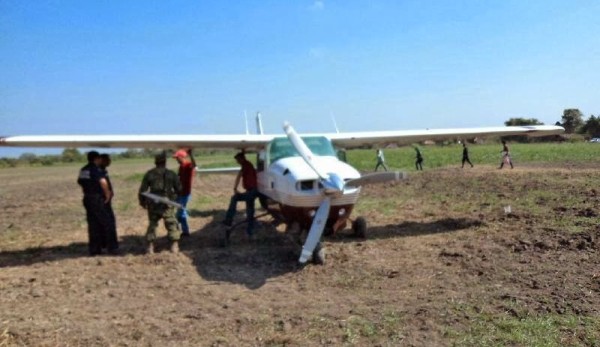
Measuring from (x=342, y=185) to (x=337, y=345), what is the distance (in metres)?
3.45

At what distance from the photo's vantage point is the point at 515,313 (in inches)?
205

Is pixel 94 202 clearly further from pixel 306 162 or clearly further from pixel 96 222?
pixel 306 162

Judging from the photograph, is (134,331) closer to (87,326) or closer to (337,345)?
(87,326)

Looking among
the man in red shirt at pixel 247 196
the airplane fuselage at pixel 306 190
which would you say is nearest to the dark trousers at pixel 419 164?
the man in red shirt at pixel 247 196

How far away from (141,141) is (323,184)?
4.60 m

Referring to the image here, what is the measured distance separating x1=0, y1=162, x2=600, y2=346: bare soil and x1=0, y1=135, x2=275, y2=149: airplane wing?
2095 mm

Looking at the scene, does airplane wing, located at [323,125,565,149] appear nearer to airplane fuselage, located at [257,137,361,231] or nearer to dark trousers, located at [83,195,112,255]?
airplane fuselage, located at [257,137,361,231]

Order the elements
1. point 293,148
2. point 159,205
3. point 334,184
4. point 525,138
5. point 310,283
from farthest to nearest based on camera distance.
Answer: point 525,138
point 293,148
point 159,205
point 334,184
point 310,283

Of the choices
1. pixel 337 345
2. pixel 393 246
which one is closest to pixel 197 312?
pixel 337 345

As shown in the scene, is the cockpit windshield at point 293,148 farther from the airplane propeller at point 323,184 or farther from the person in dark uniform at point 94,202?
the person in dark uniform at point 94,202

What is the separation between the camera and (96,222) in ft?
29.0

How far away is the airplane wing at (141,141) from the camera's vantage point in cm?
944

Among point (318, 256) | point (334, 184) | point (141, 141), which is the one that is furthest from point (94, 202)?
point (334, 184)

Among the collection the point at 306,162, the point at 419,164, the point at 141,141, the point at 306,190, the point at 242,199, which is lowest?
the point at 419,164
